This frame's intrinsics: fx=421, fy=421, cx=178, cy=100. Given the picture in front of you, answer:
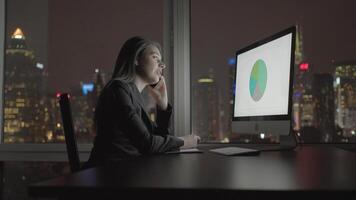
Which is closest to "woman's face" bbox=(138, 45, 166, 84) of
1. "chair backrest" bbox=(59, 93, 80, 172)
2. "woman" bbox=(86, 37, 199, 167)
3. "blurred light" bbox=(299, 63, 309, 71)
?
"woman" bbox=(86, 37, 199, 167)

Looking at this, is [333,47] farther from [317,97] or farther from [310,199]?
[310,199]

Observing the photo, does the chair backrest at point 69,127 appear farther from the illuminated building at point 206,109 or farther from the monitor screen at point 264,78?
the illuminated building at point 206,109

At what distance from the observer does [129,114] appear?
1713 mm

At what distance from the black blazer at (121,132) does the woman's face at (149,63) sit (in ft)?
0.61

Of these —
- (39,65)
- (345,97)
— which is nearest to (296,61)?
(345,97)

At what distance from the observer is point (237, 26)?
2699 millimetres

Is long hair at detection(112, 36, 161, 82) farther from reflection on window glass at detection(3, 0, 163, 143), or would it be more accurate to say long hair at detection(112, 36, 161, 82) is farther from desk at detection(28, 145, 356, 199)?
desk at detection(28, 145, 356, 199)

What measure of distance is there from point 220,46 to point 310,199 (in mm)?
2038

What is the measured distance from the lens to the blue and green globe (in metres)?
1.99

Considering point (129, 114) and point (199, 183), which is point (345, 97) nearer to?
point (129, 114)

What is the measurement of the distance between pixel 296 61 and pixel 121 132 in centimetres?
126

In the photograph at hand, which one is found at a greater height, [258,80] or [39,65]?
[39,65]

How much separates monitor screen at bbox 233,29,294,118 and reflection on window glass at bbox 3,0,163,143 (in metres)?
0.73

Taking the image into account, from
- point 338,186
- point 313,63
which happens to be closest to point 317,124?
point 313,63
